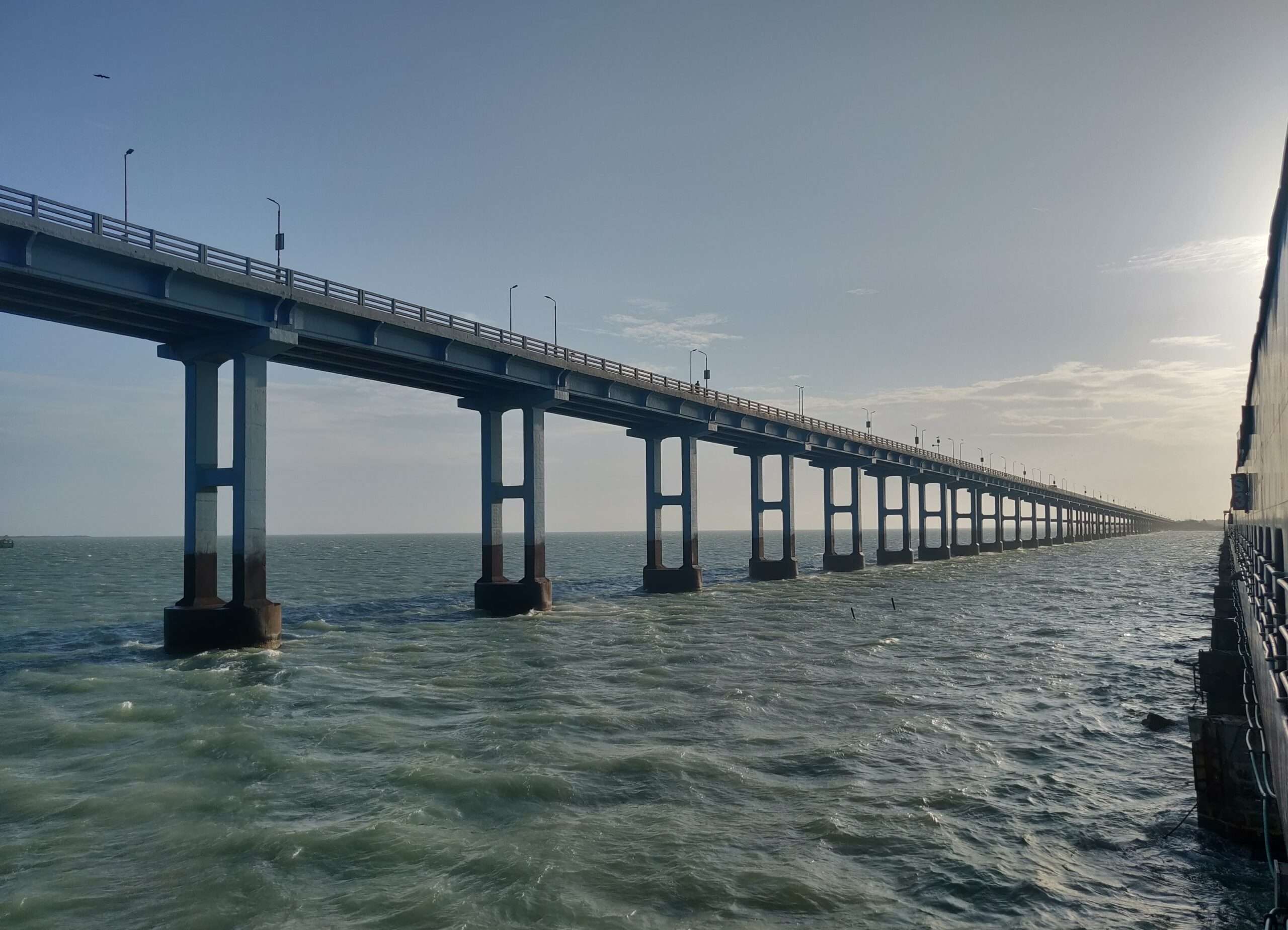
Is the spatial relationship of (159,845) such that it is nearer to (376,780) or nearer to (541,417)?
(376,780)

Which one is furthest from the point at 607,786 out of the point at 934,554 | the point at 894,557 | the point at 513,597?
the point at 934,554

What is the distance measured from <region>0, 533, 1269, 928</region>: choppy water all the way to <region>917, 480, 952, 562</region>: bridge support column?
8476 cm

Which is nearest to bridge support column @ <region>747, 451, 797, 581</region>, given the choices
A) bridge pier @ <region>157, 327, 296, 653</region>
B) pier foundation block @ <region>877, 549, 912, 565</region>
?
pier foundation block @ <region>877, 549, 912, 565</region>

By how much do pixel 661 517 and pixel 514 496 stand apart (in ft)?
57.2

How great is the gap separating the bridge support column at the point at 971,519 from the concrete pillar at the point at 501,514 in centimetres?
9330

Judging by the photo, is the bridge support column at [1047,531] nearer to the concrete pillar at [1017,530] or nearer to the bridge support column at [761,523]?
the concrete pillar at [1017,530]

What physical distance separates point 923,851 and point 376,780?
9953 mm

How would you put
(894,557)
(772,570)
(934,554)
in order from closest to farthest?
(772,570), (894,557), (934,554)

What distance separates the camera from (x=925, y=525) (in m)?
132

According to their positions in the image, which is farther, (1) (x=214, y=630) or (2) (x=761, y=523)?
(2) (x=761, y=523)

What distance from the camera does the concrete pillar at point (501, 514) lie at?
4828cm

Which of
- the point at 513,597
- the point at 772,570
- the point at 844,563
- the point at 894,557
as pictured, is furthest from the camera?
the point at 894,557

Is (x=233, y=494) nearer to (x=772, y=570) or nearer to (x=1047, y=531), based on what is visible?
(x=772, y=570)

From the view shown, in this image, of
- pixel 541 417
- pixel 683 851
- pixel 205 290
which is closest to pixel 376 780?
pixel 683 851
